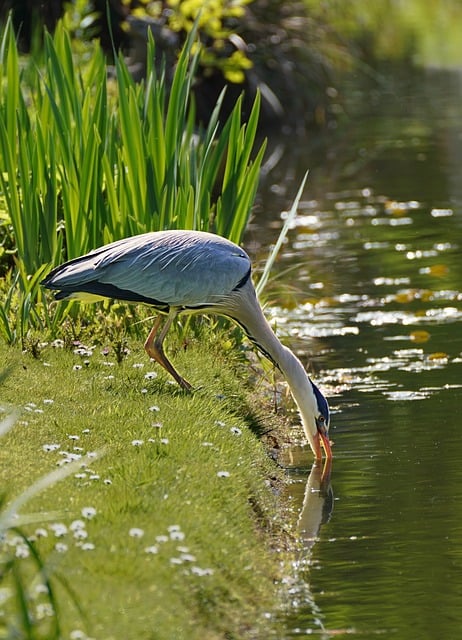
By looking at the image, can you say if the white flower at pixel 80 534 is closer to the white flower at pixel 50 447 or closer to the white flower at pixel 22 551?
the white flower at pixel 22 551

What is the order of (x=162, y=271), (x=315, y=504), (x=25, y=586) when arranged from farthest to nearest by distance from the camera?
1. (x=162, y=271)
2. (x=315, y=504)
3. (x=25, y=586)

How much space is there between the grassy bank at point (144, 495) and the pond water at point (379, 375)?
30 cm

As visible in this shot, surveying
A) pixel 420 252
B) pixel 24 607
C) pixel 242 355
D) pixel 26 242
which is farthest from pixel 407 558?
pixel 420 252

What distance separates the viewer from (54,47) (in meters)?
8.47

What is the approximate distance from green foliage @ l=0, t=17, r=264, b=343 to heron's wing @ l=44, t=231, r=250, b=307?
2.69ft

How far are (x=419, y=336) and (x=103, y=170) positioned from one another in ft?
8.18

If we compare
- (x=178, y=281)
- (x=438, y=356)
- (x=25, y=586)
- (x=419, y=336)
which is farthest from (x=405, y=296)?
(x=25, y=586)

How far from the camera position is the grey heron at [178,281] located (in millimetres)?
7082

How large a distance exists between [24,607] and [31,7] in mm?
16272

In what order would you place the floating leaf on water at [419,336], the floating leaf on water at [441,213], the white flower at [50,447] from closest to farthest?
the white flower at [50,447]
the floating leaf on water at [419,336]
the floating leaf on water at [441,213]

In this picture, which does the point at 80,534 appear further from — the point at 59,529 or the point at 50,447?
the point at 50,447

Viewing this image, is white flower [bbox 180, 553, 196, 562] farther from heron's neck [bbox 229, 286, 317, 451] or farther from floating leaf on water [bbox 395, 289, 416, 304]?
floating leaf on water [bbox 395, 289, 416, 304]

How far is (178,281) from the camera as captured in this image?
7145mm

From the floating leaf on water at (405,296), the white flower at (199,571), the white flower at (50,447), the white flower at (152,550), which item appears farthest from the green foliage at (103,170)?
the white flower at (199,571)
